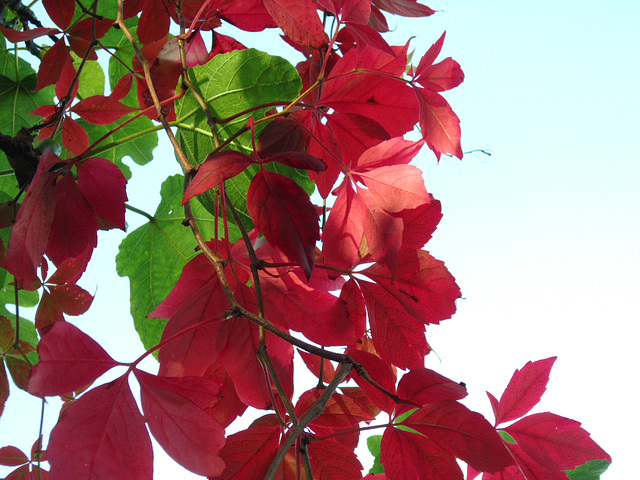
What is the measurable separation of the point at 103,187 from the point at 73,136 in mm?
244

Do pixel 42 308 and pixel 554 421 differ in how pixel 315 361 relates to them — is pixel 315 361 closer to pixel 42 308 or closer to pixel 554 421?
pixel 554 421

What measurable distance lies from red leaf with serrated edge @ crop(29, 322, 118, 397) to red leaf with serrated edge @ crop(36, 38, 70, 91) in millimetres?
519

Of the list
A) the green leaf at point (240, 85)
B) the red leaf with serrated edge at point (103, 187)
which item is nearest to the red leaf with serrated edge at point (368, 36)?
the green leaf at point (240, 85)

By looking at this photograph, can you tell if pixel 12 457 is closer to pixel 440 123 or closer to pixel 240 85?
pixel 240 85

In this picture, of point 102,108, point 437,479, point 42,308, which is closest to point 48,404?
point 42,308

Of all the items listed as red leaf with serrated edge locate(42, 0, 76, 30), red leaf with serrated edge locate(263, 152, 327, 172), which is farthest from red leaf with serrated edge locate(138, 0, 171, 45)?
red leaf with serrated edge locate(263, 152, 327, 172)

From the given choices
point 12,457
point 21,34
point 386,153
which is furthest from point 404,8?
point 12,457

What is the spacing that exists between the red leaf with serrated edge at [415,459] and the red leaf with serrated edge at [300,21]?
1.05 feet

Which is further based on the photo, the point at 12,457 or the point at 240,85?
the point at 12,457

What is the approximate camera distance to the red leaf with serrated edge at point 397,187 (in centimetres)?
42

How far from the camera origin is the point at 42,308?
731 millimetres

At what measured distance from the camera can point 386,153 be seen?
0.45 meters

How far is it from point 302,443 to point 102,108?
47 cm

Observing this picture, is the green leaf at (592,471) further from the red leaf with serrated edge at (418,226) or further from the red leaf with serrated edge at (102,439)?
the red leaf with serrated edge at (102,439)
